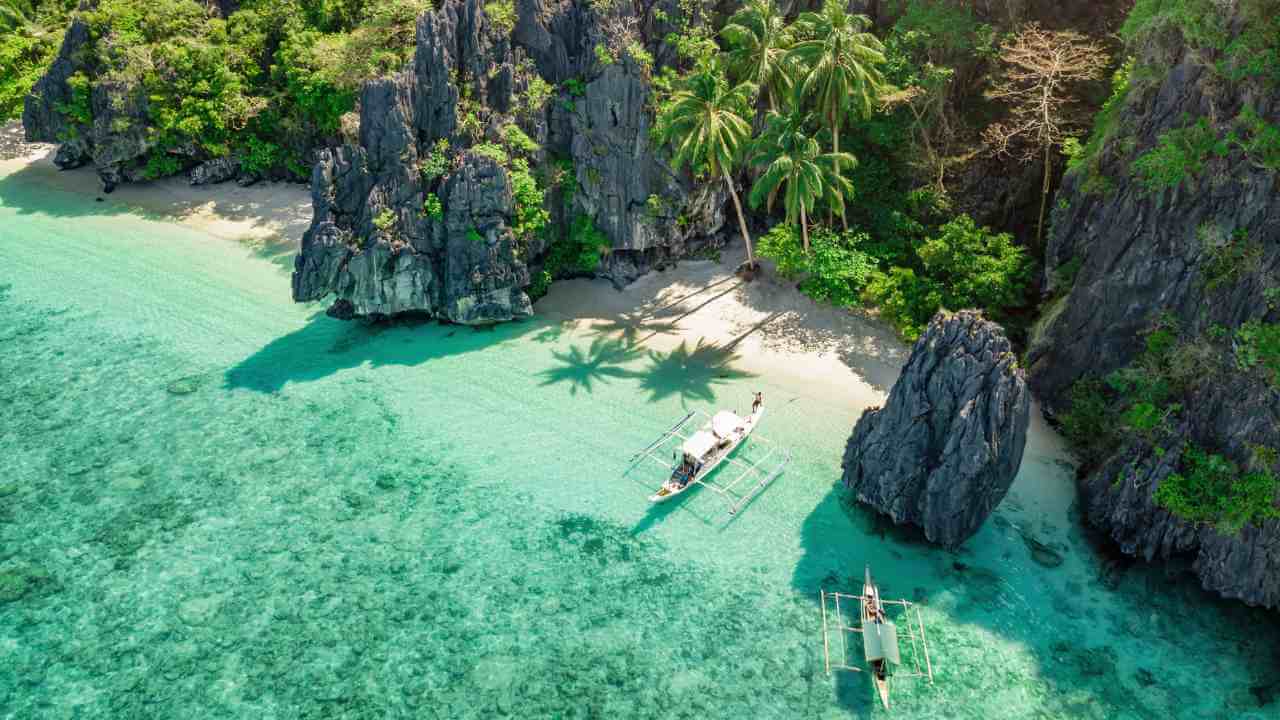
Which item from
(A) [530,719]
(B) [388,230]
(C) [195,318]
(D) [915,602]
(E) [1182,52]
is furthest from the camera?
(C) [195,318]

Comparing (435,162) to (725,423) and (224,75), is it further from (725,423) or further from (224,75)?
(224,75)

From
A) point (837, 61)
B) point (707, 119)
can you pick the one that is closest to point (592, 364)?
point (707, 119)

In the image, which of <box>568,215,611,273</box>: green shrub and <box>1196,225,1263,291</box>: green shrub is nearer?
<box>1196,225,1263,291</box>: green shrub

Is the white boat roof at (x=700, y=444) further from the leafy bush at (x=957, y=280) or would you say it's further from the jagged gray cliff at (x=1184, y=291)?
the jagged gray cliff at (x=1184, y=291)

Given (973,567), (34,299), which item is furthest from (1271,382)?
(34,299)

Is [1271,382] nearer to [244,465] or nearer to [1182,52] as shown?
[1182,52]

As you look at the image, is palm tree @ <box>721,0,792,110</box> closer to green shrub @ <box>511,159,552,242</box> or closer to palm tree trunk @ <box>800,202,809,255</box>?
palm tree trunk @ <box>800,202,809,255</box>

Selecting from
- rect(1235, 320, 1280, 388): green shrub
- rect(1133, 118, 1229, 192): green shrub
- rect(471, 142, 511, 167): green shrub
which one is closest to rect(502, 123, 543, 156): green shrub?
rect(471, 142, 511, 167): green shrub

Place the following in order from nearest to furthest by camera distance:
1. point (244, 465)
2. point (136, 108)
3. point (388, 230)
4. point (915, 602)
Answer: point (915, 602)
point (244, 465)
point (388, 230)
point (136, 108)
